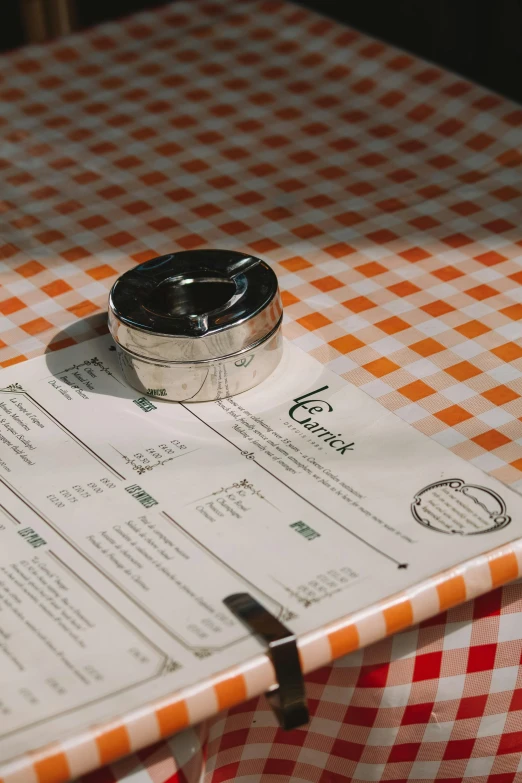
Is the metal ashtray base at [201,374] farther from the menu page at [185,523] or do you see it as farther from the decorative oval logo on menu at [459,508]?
the decorative oval logo on menu at [459,508]

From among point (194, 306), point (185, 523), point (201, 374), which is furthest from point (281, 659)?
point (194, 306)

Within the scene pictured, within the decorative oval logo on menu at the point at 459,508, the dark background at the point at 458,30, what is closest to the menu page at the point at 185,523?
the decorative oval logo on menu at the point at 459,508

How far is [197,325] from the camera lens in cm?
89

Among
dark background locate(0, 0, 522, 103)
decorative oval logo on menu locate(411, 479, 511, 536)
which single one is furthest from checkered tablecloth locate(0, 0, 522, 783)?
dark background locate(0, 0, 522, 103)

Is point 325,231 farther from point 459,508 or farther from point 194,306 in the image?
point 459,508

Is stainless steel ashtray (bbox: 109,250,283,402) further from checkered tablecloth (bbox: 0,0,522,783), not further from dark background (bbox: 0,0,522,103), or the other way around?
dark background (bbox: 0,0,522,103)

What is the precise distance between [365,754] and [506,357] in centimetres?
43

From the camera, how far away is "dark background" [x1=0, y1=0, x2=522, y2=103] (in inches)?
75.3

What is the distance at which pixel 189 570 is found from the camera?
75 cm

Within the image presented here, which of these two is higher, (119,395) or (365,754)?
(119,395)

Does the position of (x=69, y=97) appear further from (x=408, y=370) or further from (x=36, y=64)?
(x=408, y=370)

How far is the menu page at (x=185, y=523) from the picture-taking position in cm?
67

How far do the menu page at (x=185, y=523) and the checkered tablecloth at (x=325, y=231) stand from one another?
72mm

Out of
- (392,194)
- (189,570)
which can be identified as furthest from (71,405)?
(392,194)
